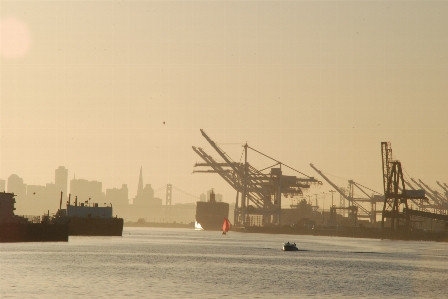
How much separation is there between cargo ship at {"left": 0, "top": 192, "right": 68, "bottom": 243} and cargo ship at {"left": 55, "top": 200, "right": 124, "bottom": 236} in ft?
111

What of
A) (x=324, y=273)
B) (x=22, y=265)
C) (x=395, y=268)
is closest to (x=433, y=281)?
(x=324, y=273)

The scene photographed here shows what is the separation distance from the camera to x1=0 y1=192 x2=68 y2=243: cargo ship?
12900 centimetres

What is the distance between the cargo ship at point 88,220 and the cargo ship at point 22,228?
111 ft

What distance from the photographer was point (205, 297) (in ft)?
191

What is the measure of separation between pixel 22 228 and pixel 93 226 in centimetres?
5344

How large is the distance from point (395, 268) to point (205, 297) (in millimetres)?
44295

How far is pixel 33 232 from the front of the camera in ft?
459

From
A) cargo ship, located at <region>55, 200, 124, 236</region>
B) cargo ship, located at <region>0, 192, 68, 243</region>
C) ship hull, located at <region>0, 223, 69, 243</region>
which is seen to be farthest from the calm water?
cargo ship, located at <region>55, 200, 124, 236</region>

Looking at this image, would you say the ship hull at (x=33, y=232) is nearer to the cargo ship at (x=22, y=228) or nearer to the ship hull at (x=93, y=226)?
the cargo ship at (x=22, y=228)

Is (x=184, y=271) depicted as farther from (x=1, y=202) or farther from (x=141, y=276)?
(x=1, y=202)

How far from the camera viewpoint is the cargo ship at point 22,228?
129 meters

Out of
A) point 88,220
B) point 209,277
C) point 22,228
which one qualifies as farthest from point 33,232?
point 209,277

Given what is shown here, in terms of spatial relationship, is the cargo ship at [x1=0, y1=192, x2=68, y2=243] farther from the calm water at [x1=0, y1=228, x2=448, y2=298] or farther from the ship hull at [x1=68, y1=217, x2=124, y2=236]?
the ship hull at [x1=68, y1=217, x2=124, y2=236]

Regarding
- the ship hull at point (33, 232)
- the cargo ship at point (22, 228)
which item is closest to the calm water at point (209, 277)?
the cargo ship at point (22, 228)
